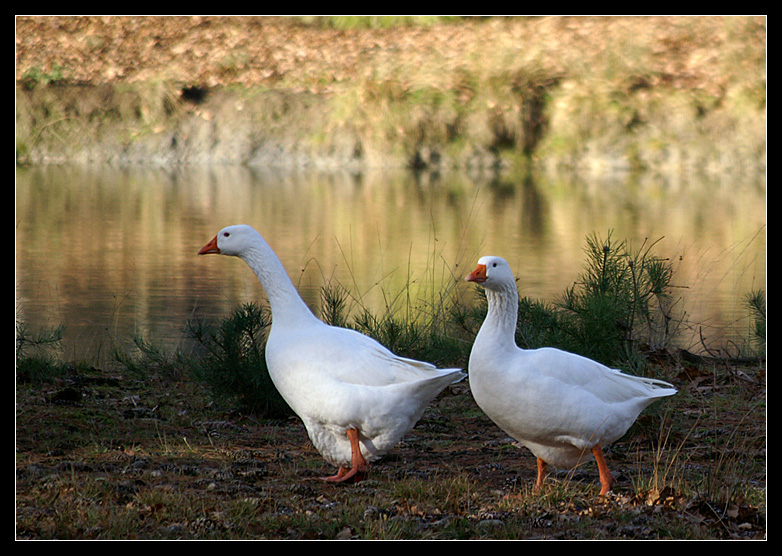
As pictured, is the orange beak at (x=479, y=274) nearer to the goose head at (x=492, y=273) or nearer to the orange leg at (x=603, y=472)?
the goose head at (x=492, y=273)

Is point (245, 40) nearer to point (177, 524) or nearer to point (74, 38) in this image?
point (74, 38)

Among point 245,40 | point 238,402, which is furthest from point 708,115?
point 238,402

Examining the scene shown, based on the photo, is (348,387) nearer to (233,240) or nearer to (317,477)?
(317,477)

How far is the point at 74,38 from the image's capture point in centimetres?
2272

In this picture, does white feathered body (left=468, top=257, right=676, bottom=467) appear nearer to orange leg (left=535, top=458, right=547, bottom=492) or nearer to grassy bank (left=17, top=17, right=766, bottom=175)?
orange leg (left=535, top=458, right=547, bottom=492)

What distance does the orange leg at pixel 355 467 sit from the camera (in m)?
4.29

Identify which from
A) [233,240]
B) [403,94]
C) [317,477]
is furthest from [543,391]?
[403,94]

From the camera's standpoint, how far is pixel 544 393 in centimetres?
402

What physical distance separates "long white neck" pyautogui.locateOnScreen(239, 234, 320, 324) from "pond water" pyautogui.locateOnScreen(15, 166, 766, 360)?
2.02m

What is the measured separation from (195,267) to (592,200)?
390 inches

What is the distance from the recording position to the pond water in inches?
356

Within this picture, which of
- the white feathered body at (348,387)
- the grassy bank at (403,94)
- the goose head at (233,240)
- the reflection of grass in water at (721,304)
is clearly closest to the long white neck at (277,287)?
the goose head at (233,240)

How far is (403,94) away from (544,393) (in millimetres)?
18551

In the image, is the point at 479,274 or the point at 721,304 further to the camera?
the point at 721,304
